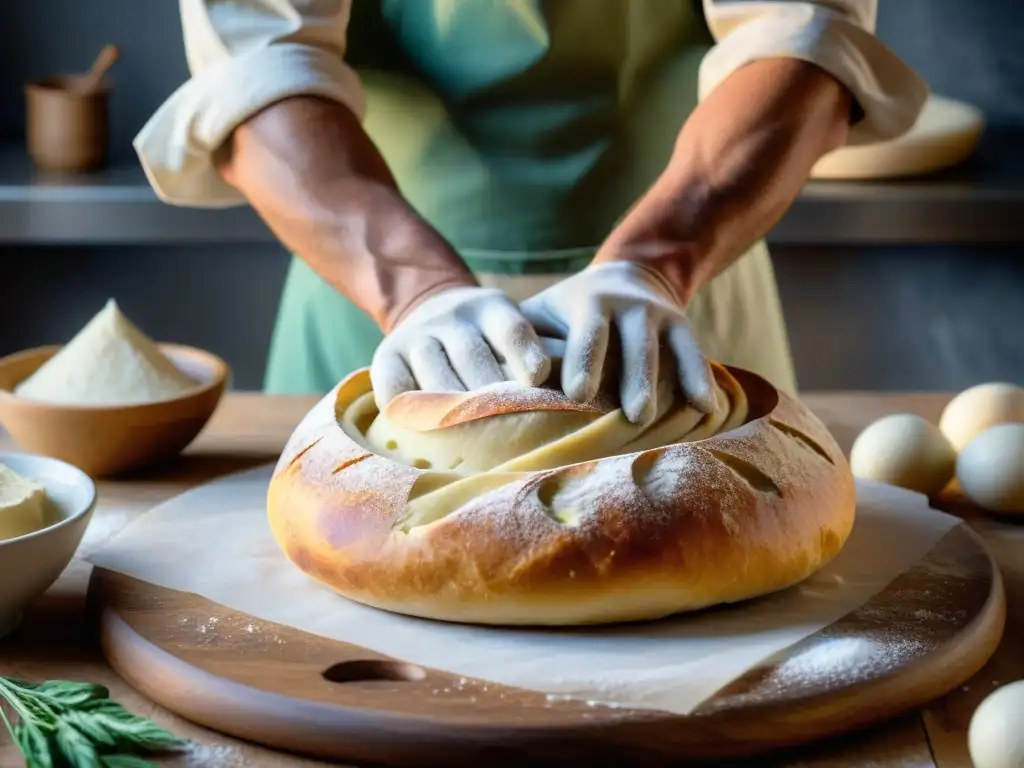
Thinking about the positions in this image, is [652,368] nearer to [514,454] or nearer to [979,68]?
[514,454]

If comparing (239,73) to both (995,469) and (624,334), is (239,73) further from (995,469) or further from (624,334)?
(995,469)

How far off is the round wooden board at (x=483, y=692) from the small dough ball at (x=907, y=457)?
339mm

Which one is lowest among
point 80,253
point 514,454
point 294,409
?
point 80,253

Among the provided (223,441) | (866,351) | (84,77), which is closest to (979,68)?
(866,351)

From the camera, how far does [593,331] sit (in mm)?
1223

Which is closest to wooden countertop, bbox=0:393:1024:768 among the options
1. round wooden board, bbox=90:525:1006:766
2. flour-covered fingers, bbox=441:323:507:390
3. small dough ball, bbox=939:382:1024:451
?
round wooden board, bbox=90:525:1006:766

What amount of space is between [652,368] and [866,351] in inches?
97.0

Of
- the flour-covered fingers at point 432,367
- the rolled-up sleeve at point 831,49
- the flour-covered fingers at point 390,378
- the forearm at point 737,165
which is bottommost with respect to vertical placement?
the flour-covered fingers at point 390,378

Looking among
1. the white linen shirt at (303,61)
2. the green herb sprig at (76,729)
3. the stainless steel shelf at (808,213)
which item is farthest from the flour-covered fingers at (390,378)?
the stainless steel shelf at (808,213)

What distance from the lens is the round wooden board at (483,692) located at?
0.96 metres

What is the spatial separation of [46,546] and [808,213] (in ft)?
6.55

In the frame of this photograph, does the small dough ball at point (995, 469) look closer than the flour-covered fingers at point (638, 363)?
No

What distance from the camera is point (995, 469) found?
1.43 metres

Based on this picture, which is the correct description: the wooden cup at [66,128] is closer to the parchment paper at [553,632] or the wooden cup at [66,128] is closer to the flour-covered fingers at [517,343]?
the parchment paper at [553,632]
